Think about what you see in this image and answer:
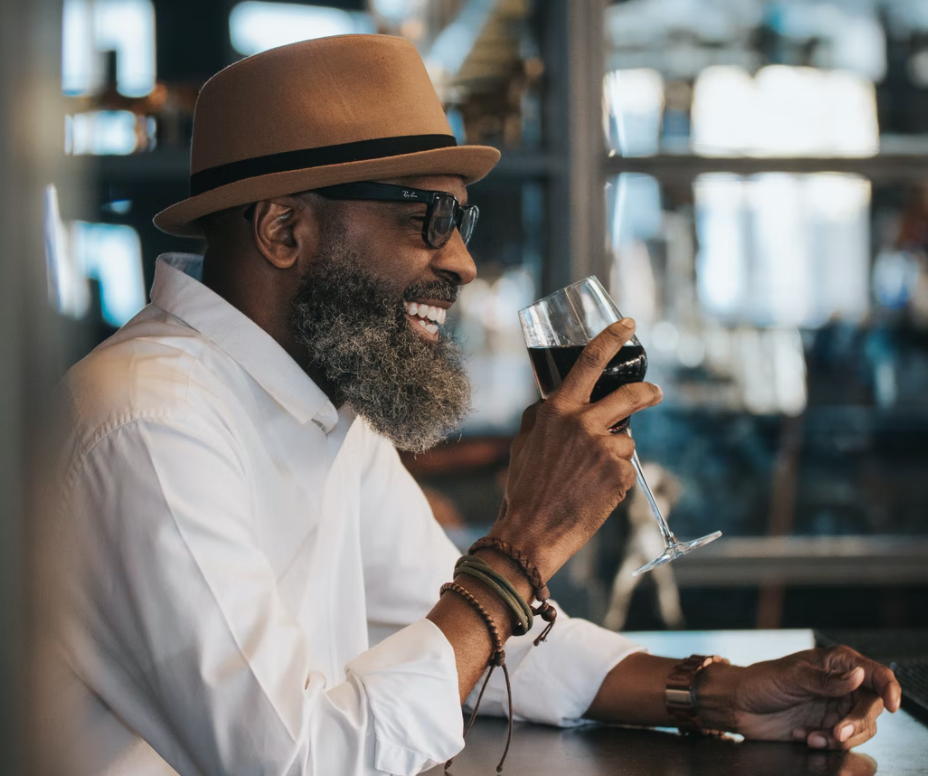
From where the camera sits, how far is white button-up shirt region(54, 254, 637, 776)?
0.88m

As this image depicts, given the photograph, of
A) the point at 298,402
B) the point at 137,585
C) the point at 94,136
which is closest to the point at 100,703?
the point at 137,585

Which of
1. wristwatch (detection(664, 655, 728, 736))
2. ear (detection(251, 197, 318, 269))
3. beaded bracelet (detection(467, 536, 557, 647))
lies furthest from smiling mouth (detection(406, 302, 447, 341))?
wristwatch (detection(664, 655, 728, 736))

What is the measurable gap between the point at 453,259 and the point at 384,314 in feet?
0.35

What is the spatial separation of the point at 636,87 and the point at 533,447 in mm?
2532

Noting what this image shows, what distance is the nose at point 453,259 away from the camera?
131 centimetres

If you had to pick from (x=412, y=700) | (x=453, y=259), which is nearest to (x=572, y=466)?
(x=412, y=700)

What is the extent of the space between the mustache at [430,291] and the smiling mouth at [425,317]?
1 cm

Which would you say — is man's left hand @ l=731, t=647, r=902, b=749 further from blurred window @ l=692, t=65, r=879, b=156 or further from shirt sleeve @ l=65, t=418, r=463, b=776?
blurred window @ l=692, t=65, r=879, b=156

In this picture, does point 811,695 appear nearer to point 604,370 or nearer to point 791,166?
point 604,370

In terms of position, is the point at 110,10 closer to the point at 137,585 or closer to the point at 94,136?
the point at 94,136

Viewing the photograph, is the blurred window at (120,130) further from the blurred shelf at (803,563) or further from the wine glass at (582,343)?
the wine glass at (582,343)

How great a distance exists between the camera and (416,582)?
144 centimetres

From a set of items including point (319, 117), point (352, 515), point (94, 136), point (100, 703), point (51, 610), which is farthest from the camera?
point (94, 136)

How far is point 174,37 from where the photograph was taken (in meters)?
3.38
